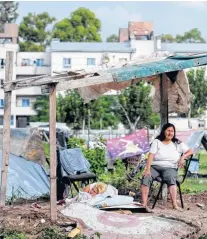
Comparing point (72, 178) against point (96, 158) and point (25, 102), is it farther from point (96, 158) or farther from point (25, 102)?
point (25, 102)

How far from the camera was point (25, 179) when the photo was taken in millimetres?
13102

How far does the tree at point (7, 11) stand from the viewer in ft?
259

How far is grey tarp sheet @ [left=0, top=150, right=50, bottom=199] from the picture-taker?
1255 centimetres

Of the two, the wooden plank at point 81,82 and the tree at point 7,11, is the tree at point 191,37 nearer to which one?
the tree at point 7,11

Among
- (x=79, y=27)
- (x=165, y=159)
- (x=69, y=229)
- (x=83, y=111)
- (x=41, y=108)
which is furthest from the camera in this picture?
(x=79, y=27)

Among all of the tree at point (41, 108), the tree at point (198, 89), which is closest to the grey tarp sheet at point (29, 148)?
the tree at point (198, 89)

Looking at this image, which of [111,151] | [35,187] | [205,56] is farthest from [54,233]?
[111,151]

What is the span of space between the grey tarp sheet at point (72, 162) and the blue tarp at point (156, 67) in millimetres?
2636

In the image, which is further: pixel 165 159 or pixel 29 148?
pixel 29 148

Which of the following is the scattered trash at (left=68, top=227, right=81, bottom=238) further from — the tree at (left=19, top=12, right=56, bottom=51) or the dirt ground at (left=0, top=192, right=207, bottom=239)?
the tree at (left=19, top=12, right=56, bottom=51)

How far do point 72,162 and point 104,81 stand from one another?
3.56 metres

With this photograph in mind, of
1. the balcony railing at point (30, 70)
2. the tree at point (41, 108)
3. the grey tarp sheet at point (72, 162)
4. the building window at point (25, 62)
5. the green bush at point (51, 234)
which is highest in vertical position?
the building window at point (25, 62)

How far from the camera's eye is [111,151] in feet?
64.0

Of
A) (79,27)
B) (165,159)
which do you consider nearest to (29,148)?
(165,159)
